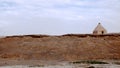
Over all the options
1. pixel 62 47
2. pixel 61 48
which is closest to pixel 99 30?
pixel 62 47

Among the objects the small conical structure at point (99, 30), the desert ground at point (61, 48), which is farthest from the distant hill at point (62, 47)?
the small conical structure at point (99, 30)

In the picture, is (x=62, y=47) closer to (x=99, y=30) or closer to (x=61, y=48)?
(x=61, y=48)

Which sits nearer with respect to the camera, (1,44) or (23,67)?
(23,67)

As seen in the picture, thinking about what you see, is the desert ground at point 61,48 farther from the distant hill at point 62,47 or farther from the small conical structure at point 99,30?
the small conical structure at point 99,30

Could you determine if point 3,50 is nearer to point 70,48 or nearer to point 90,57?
point 70,48

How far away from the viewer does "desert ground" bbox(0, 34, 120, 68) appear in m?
40.4

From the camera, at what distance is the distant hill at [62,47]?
1609 inches

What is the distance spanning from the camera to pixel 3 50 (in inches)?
1732

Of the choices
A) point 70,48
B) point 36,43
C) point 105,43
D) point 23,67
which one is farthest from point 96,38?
point 23,67

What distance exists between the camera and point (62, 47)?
142ft

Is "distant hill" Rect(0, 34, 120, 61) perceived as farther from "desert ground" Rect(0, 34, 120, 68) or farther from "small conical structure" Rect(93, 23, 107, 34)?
"small conical structure" Rect(93, 23, 107, 34)

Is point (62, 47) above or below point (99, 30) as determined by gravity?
below

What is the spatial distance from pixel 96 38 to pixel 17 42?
460 inches

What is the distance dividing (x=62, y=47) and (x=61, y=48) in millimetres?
365
